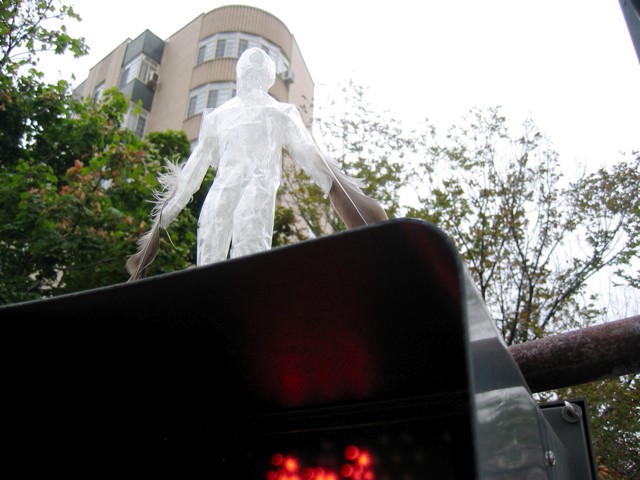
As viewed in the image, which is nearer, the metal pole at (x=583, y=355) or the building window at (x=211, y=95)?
the metal pole at (x=583, y=355)

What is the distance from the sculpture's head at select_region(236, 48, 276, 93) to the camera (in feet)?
11.7

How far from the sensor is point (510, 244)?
14.9m

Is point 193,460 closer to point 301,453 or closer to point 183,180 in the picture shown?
point 301,453

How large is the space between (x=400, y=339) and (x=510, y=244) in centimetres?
1418

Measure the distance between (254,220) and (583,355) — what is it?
1.90 meters

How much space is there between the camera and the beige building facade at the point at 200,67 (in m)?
23.0

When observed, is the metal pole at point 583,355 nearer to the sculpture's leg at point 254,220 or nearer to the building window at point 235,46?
the sculpture's leg at point 254,220

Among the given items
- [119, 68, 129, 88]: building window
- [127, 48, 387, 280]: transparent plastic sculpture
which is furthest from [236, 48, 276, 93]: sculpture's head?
[119, 68, 129, 88]: building window

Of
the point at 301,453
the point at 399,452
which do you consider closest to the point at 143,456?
the point at 301,453

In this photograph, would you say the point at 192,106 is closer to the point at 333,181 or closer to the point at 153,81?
the point at 153,81

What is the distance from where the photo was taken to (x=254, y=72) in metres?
3.60

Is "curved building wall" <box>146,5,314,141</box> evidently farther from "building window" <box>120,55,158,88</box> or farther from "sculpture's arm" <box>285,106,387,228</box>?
"sculpture's arm" <box>285,106,387,228</box>

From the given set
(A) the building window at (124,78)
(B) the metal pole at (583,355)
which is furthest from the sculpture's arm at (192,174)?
(A) the building window at (124,78)

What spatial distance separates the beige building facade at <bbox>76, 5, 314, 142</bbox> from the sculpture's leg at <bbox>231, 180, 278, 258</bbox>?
18.5 meters
